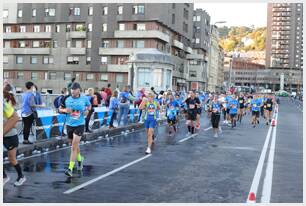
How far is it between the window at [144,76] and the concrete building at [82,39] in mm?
28723

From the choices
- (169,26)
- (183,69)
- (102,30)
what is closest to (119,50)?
(102,30)

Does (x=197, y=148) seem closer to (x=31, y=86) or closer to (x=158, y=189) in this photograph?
(x=31, y=86)

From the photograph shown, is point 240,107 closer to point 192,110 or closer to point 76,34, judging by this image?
point 192,110

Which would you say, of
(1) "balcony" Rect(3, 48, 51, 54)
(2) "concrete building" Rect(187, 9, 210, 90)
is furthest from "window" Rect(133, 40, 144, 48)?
(2) "concrete building" Rect(187, 9, 210, 90)

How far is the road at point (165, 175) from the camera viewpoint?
7.98 meters

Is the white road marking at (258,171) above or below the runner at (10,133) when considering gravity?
below

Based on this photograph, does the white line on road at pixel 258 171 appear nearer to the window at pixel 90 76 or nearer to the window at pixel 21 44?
the window at pixel 90 76

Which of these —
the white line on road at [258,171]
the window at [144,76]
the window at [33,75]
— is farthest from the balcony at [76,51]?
the white line on road at [258,171]

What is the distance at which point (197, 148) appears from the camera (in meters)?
15.0

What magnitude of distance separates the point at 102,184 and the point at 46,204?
1819mm

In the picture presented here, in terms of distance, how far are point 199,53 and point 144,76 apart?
64373mm

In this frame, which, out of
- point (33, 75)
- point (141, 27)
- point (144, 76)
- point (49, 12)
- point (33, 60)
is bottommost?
point (144, 76)

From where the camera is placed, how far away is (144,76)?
3856 cm

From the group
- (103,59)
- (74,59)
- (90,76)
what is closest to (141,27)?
(103,59)
